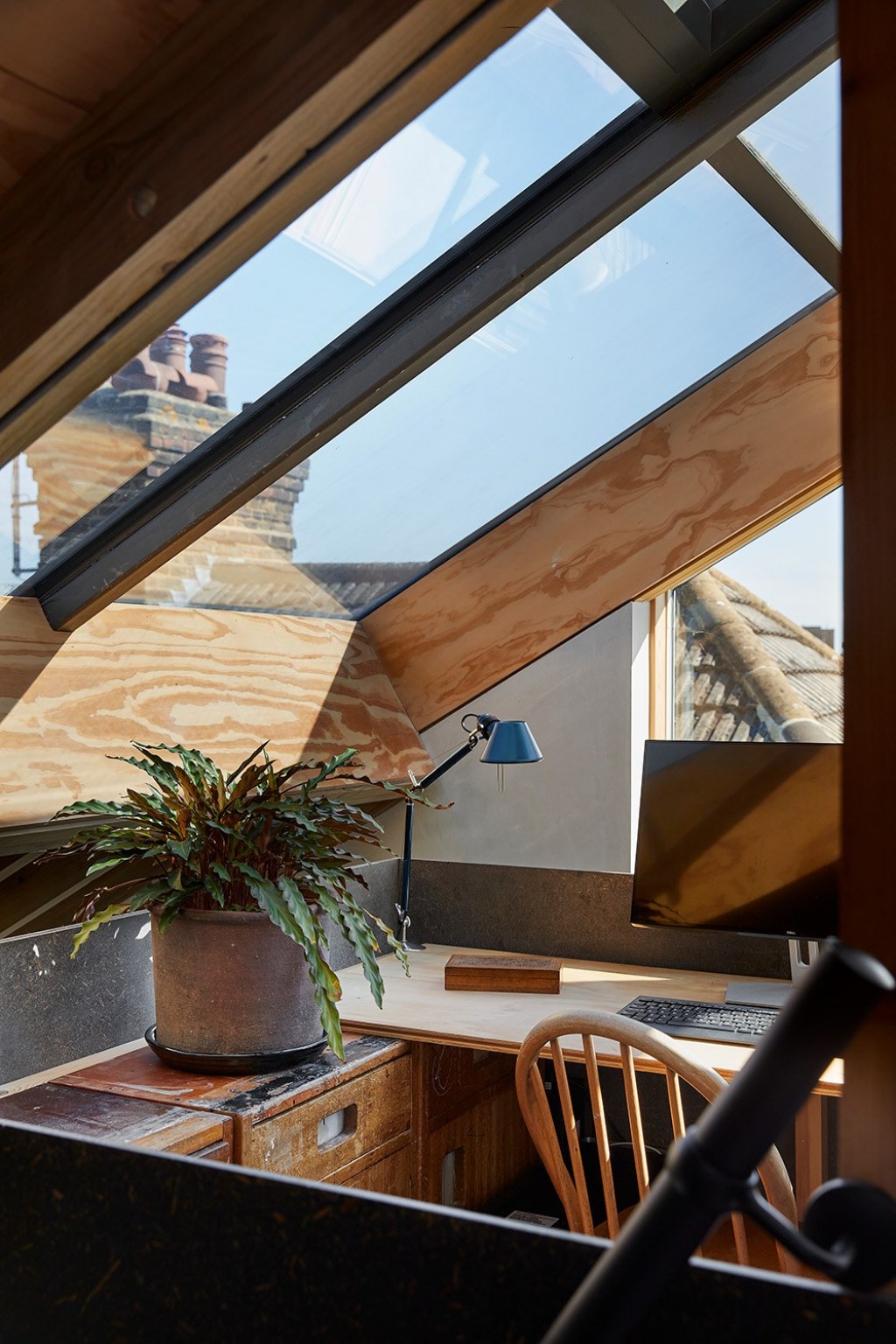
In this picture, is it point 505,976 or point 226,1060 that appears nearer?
point 226,1060

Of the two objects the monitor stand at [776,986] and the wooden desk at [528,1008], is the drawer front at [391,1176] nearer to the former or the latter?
the wooden desk at [528,1008]

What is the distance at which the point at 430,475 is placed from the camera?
2.54 metres

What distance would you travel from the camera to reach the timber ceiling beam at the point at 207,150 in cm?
108

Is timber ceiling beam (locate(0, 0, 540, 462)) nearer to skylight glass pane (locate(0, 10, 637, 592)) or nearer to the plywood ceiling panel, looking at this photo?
the plywood ceiling panel

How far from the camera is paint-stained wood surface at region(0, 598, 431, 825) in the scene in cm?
205

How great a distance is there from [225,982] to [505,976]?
0.79 metres

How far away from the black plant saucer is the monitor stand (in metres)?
0.90

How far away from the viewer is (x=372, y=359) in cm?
215

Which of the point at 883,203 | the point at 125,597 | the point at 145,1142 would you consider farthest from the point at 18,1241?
the point at 125,597

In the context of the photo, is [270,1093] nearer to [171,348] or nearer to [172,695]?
[172,695]

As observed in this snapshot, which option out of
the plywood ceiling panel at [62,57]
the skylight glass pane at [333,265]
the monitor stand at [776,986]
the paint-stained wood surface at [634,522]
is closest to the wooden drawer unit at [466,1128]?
the monitor stand at [776,986]

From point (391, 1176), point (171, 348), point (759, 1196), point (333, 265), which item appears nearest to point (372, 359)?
point (333, 265)

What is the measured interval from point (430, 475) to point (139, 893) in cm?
116

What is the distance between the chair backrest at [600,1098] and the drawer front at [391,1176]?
0.33 meters
